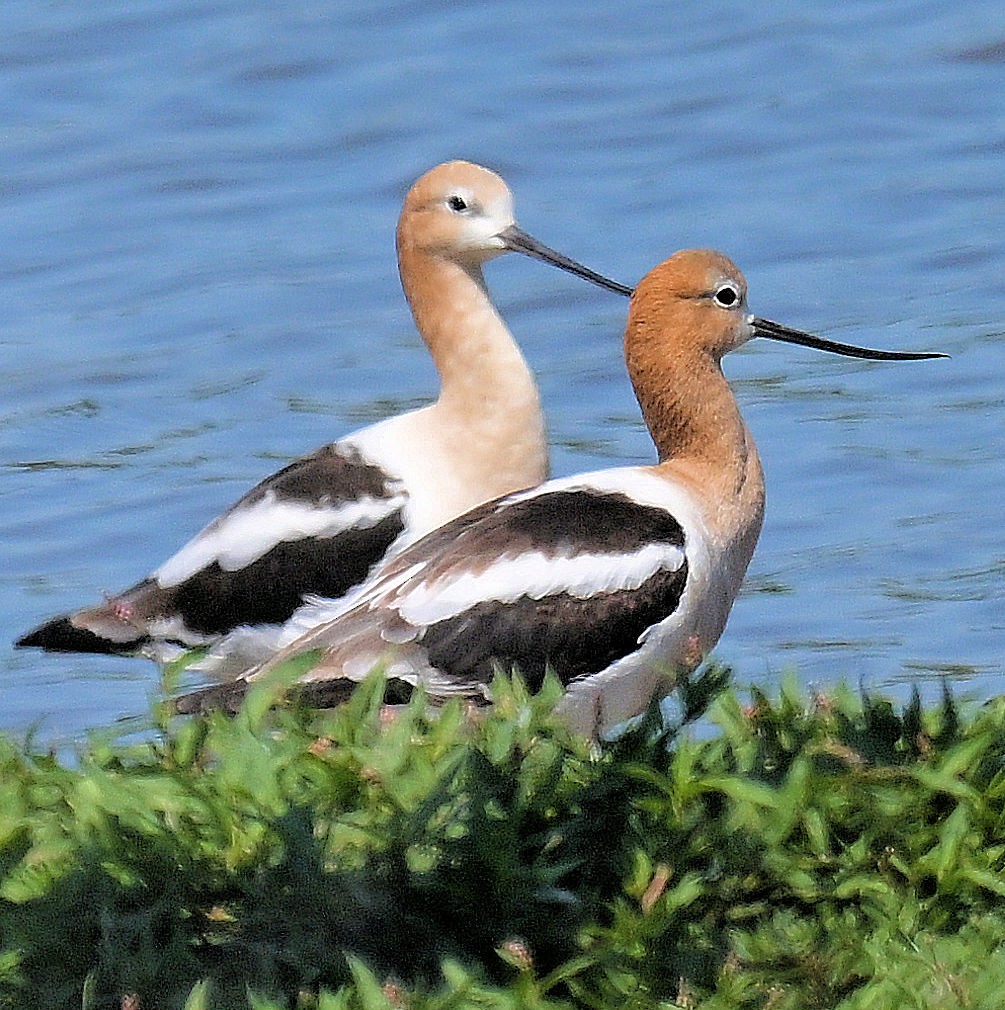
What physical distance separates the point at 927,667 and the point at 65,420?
157 inches

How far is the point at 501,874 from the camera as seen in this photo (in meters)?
4.06

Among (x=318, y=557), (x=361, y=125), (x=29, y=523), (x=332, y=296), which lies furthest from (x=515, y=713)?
(x=361, y=125)

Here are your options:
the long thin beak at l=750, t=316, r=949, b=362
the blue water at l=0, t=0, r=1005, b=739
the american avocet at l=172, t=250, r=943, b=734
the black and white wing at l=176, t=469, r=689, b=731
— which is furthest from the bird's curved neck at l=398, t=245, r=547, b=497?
the blue water at l=0, t=0, r=1005, b=739

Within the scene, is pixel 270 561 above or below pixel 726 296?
below

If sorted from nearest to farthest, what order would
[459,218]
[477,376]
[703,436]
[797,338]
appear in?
[703,436] → [797,338] → [477,376] → [459,218]

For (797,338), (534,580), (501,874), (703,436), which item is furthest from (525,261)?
(501,874)

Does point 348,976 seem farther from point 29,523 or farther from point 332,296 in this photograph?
point 332,296

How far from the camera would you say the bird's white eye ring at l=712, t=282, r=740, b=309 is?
6.21 meters

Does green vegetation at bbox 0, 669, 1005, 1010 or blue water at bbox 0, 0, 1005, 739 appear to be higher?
green vegetation at bbox 0, 669, 1005, 1010

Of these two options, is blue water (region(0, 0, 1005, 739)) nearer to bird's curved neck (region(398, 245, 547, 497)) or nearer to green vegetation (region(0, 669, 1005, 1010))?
bird's curved neck (region(398, 245, 547, 497))

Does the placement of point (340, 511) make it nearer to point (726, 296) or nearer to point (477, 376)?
point (477, 376)

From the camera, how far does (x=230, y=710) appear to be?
5340 millimetres

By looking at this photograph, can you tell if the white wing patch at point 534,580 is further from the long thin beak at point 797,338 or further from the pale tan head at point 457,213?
the pale tan head at point 457,213

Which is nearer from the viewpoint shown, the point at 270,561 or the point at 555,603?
the point at 555,603
